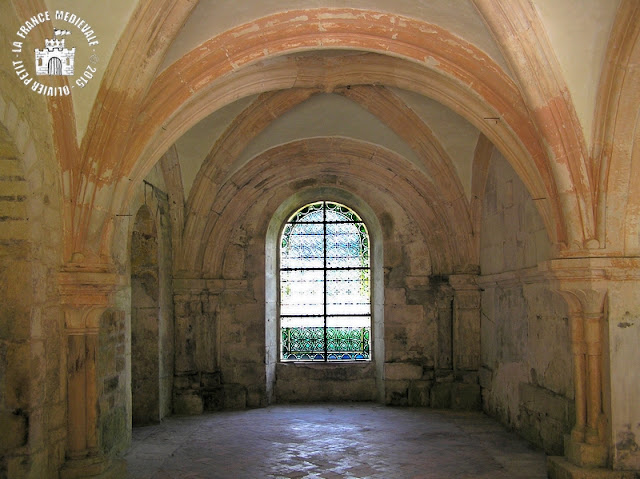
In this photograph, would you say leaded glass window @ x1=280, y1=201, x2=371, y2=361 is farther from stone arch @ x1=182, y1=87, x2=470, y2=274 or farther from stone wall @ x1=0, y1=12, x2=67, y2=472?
stone wall @ x1=0, y1=12, x2=67, y2=472

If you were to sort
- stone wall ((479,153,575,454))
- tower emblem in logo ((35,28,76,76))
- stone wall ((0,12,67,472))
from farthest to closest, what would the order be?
stone wall ((479,153,575,454))
tower emblem in logo ((35,28,76,76))
stone wall ((0,12,67,472))

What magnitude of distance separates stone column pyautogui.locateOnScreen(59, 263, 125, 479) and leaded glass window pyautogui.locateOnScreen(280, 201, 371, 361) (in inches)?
203

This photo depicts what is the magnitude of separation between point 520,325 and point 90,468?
449 centimetres

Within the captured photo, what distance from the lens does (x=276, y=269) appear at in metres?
10.4

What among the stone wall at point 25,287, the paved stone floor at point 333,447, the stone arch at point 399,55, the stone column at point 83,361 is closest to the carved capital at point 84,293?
the stone column at point 83,361

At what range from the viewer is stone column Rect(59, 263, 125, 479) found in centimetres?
516

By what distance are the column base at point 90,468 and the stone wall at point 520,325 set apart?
384cm

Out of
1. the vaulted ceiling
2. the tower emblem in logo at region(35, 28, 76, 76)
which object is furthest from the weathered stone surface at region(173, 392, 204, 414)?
the tower emblem in logo at region(35, 28, 76, 76)

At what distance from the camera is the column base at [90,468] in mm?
5082

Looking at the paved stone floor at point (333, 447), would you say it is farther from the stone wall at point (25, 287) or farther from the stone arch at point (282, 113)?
the stone arch at point (282, 113)

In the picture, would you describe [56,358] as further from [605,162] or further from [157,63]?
[605,162]

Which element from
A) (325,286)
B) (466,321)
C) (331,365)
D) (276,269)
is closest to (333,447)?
(466,321)

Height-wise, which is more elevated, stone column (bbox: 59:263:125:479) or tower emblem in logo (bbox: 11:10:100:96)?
tower emblem in logo (bbox: 11:10:100:96)

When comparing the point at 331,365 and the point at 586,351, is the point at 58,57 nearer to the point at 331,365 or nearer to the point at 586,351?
the point at 586,351
